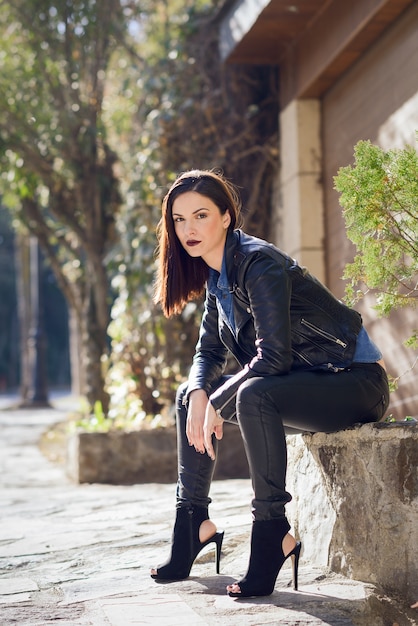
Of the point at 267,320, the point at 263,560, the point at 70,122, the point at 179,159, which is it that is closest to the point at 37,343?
the point at 70,122

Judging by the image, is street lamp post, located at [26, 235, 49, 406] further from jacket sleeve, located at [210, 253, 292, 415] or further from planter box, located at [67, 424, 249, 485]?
jacket sleeve, located at [210, 253, 292, 415]

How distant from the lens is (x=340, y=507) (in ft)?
9.31

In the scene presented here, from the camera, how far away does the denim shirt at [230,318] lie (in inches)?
114

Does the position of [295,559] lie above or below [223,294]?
below

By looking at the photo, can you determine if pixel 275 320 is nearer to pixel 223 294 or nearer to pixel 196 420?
pixel 223 294

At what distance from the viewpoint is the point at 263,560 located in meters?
2.57

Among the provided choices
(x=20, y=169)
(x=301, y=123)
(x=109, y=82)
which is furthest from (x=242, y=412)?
(x=109, y=82)

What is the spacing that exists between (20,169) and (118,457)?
4.35 metres

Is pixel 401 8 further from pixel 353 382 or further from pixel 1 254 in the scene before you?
pixel 1 254

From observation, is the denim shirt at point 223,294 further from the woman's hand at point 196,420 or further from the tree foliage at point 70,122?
the tree foliage at point 70,122

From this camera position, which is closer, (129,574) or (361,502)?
(361,502)

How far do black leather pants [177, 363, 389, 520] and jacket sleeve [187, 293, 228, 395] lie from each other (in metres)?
0.19

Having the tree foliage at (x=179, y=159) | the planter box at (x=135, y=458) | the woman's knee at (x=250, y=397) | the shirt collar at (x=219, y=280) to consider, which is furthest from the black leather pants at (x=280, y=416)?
the tree foliage at (x=179, y=159)

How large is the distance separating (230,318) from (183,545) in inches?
30.7
